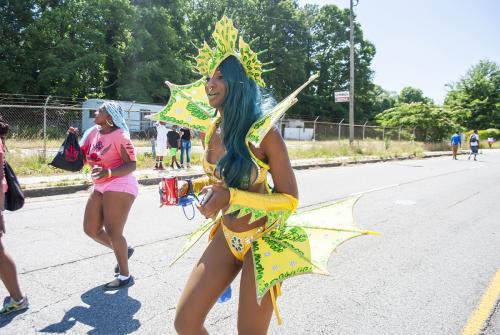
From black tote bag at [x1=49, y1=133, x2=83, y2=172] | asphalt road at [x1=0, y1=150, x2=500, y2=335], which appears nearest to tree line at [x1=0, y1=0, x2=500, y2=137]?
asphalt road at [x1=0, y1=150, x2=500, y2=335]

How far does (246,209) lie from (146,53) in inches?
1523

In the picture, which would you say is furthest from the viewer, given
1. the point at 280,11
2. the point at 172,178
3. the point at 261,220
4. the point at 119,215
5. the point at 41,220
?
the point at 280,11

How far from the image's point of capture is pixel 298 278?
14.0ft

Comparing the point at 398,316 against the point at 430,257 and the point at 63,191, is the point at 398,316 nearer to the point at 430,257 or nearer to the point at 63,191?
the point at 430,257

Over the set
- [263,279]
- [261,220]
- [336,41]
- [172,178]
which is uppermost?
[336,41]

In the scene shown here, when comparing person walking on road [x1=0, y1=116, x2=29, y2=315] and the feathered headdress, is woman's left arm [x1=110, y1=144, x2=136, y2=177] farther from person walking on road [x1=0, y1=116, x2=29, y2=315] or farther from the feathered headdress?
the feathered headdress

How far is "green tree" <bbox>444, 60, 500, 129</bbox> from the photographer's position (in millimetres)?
54344

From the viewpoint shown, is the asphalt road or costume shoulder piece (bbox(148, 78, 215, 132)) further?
the asphalt road

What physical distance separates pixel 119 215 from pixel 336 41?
60.9 metres

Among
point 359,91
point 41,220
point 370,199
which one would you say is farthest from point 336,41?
point 41,220

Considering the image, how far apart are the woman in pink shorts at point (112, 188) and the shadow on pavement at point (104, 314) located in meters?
0.18

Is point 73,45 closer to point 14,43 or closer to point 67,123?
point 14,43

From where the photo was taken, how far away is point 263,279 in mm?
1979

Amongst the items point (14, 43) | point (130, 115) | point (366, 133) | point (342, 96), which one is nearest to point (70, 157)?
point (342, 96)
